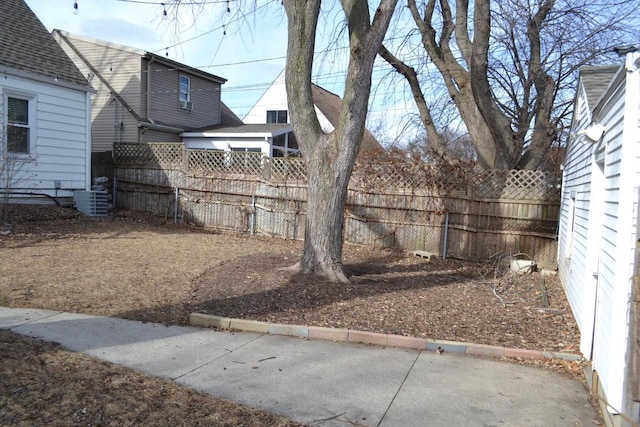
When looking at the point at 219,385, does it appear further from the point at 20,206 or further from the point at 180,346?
the point at 20,206

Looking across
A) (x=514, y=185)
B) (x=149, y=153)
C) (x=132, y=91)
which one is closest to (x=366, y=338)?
(x=514, y=185)

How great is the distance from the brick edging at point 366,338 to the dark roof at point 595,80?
9.69 feet

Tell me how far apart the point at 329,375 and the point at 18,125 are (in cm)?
1193

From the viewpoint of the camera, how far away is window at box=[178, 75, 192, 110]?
824 inches

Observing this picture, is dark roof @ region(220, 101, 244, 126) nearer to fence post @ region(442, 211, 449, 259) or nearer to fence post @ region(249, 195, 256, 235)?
fence post @ region(249, 195, 256, 235)

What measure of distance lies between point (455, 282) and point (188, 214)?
893 cm

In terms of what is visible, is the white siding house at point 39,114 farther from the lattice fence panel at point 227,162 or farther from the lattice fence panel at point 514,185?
the lattice fence panel at point 514,185

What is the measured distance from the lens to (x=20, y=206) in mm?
12031

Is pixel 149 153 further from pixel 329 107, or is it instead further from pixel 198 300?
pixel 329 107

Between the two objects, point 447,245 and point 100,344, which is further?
point 447,245

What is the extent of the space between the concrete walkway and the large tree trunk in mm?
2612

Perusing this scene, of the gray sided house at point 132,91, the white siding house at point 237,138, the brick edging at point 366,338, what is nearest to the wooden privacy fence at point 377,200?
the gray sided house at point 132,91

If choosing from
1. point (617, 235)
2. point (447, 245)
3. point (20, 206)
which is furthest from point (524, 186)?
point (20, 206)

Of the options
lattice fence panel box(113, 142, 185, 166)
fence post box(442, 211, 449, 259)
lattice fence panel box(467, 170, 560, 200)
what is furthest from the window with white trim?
lattice fence panel box(467, 170, 560, 200)
